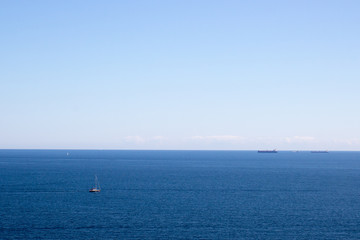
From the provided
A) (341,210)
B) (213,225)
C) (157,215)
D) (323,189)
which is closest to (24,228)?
(157,215)

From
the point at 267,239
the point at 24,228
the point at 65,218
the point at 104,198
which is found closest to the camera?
the point at 267,239

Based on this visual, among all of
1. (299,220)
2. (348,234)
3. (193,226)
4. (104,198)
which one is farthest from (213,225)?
(104,198)

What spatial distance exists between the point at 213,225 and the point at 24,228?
41650 mm

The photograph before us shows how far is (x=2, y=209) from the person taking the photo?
334 ft

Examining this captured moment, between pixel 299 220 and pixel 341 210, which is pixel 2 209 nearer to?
pixel 299 220

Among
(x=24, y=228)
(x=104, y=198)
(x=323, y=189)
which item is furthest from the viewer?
(x=323, y=189)

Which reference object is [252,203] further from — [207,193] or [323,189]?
[323,189]

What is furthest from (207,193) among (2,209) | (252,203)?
(2,209)

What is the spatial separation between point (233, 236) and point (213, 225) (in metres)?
8.87

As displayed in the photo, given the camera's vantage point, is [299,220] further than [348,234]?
Yes

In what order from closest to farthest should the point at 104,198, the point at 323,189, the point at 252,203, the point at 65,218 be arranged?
the point at 65,218 < the point at 252,203 < the point at 104,198 < the point at 323,189

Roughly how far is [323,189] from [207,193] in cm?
4881

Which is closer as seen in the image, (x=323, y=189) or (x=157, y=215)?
(x=157, y=215)

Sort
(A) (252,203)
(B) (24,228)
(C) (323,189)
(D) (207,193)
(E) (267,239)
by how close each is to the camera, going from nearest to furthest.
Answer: (E) (267,239)
(B) (24,228)
(A) (252,203)
(D) (207,193)
(C) (323,189)
